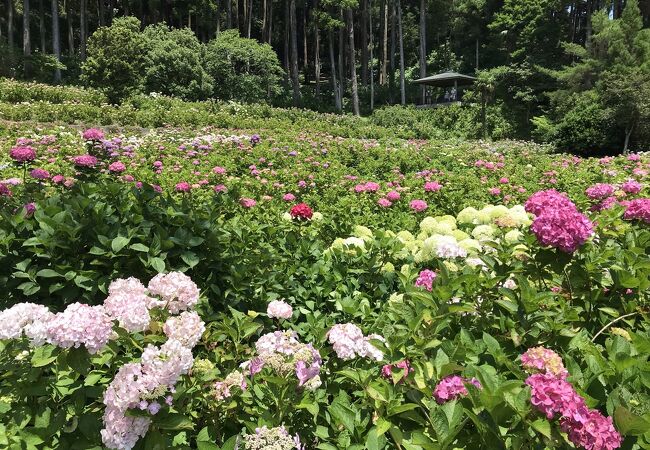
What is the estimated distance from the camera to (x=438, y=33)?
44.1m

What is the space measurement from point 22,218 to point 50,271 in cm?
47

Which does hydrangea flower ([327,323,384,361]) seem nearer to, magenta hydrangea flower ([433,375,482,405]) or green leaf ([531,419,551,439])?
magenta hydrangea flower ([433,375,482,405])

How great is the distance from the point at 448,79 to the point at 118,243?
92.8 feet

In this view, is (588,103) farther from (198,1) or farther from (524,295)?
(198,1)

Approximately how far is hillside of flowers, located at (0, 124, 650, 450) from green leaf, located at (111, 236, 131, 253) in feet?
0.05

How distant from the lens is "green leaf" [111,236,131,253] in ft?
6.98

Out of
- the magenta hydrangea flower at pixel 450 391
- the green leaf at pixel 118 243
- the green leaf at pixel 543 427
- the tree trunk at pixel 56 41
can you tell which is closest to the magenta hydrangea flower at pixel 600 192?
the magenta hydrangea flower at pixel 450 391

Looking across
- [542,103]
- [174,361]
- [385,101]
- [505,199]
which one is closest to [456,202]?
[505,199]

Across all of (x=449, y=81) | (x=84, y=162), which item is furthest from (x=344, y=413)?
(x=449, y=81)

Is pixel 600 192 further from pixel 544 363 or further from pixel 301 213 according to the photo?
pixel 544 363

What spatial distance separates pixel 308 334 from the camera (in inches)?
88.4

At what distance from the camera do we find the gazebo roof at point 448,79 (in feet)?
88.9

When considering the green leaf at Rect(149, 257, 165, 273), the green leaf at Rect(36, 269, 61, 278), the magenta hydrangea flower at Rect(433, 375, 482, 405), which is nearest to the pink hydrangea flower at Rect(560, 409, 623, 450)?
the magenta hydrangea flower at Rect(433, 375, 482, 405)

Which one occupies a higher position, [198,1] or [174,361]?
[198,1]
